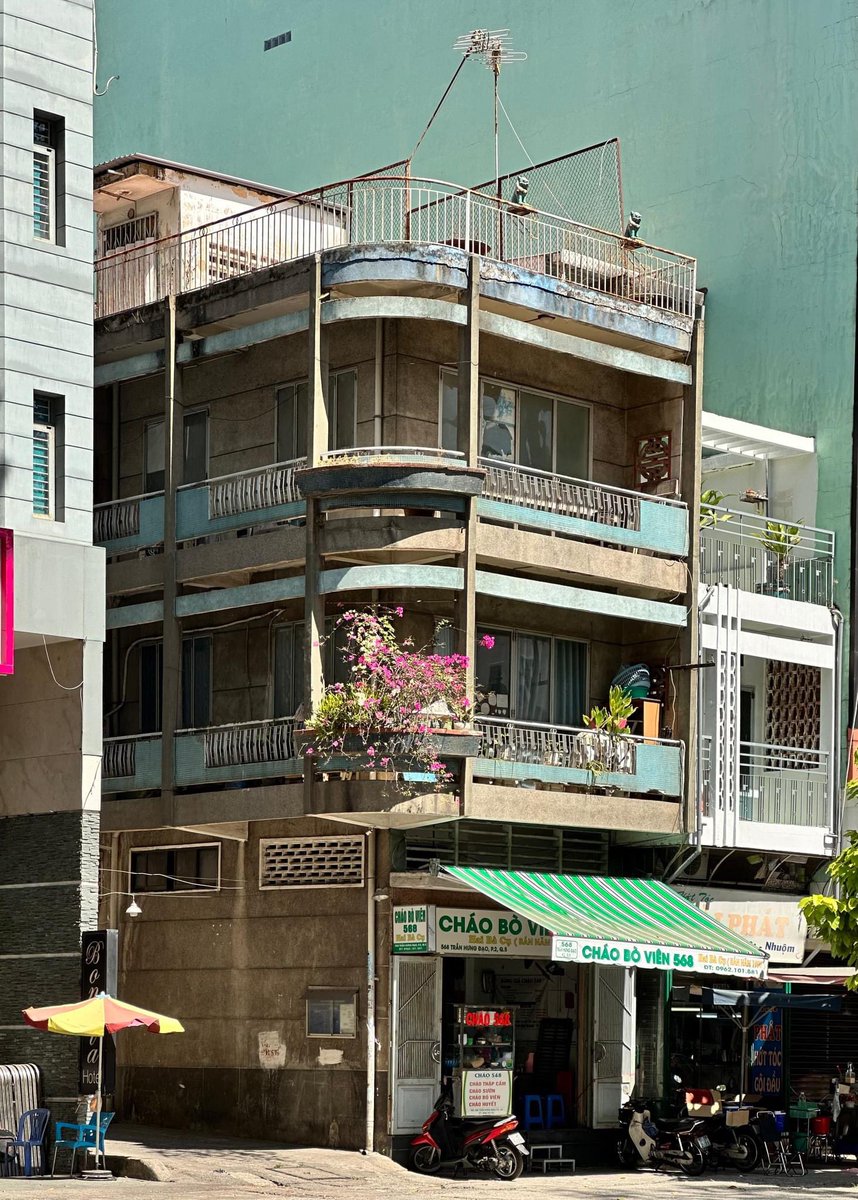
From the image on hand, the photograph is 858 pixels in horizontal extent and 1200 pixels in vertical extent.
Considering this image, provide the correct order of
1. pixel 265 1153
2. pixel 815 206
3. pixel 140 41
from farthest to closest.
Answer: pixel 140 41 < pixel 815 206 < pixel 265 1153

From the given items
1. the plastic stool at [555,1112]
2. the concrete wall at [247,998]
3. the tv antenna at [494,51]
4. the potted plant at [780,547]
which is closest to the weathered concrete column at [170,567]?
the concrete wall at [247,998]

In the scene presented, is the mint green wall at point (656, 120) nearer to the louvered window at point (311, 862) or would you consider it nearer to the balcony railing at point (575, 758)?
the balcony railing at point (575, 758)

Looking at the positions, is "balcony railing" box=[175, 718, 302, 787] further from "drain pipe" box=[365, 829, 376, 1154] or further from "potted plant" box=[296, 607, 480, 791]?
"drain pipe" box=[365, 829, 376, 1154]

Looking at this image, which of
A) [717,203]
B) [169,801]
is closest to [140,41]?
[717,203]

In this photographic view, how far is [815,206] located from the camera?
34812 millimetres

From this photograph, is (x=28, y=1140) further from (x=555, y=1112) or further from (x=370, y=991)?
(x=555, y=1112)

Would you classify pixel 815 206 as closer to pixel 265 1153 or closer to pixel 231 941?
pixel 231 941

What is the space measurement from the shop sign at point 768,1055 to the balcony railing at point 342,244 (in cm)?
1069

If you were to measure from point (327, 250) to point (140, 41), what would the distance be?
64.1 feet

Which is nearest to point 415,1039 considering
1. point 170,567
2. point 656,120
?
point 170,567

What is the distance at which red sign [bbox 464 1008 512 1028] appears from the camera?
2927 centimetres

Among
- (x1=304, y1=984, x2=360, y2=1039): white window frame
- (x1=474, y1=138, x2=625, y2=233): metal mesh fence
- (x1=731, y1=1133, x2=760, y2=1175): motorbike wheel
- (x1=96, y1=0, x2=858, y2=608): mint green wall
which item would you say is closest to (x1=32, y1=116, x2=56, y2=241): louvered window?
(x1=474, y1=138, x2=625, y2=233): metal mesh fence

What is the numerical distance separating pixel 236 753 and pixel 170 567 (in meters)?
2.93

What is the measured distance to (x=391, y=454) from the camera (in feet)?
96.8
